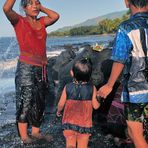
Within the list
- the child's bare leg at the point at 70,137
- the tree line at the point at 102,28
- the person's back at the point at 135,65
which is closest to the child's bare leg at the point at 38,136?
the child's bare leg at the point at 70,137

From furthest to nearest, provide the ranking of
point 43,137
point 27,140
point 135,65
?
point 43,137
point 27,140
point 135,65

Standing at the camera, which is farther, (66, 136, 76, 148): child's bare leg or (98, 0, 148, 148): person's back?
(66, 136, 76, 148): child's bare leg

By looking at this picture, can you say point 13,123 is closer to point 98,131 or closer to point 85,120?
point 98,131

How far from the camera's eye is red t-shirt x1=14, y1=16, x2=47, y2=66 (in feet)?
19.6

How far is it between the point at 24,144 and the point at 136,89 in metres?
2.44

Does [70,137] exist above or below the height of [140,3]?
below

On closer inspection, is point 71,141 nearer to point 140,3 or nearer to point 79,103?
point 79,103

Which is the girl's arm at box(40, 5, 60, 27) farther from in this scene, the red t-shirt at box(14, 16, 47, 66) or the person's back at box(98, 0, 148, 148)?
the person's back at box(98, 0, 148, 148)

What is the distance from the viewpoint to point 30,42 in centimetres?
603

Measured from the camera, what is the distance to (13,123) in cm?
805

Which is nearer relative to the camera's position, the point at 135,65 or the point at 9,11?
the point at 135,65

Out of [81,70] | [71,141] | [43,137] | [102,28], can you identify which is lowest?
[102,28]

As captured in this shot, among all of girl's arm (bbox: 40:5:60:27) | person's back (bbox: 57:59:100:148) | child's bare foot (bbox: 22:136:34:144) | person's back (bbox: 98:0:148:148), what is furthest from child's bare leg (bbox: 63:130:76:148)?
Answer: girl's arm (bbox: 40:5:60:27)

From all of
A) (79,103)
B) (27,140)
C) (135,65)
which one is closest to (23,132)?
(27,140)
